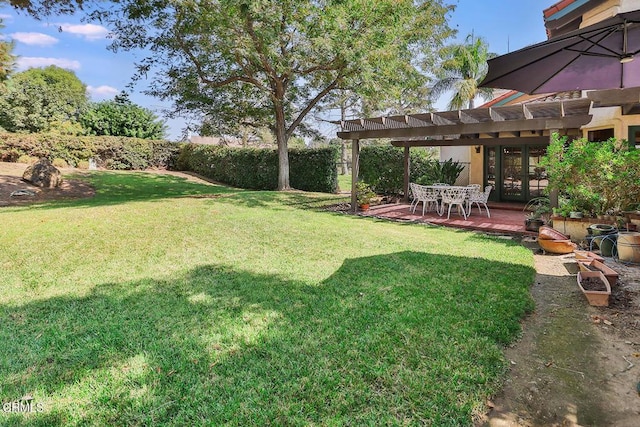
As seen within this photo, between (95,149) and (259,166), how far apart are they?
31.5 feet

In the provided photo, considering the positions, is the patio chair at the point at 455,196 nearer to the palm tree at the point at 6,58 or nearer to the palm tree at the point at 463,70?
the palm tree at the point at 6,58

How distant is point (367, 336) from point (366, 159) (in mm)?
13050

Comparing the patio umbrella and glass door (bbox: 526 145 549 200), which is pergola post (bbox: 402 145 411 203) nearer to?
→ glass door (bbox: 526 145 549 200)

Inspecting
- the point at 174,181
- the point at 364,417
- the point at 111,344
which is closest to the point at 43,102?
the point at 174,181

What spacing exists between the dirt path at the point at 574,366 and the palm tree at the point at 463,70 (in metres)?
24.5

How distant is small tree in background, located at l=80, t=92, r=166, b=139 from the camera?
2403 centimetres

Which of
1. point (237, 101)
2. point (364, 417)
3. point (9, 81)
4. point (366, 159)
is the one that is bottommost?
point (364, 417)

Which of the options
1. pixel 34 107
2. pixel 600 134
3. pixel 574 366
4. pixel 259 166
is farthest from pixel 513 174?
pixel 34 107

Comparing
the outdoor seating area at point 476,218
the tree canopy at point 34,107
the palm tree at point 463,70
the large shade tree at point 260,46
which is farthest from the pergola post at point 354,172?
the tree canopy at point 34,107

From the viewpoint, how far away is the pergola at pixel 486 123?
7.44 meters

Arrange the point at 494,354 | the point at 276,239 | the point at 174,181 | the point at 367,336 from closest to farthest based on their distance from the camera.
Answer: the point at 494,354, the point at 367,336, the point at 276,239, the point at 174,181

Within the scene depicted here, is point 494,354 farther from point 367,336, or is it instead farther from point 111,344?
point 111,344

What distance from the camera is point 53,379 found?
8.23 feet

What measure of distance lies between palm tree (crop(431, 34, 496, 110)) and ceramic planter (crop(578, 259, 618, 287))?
23.3m
